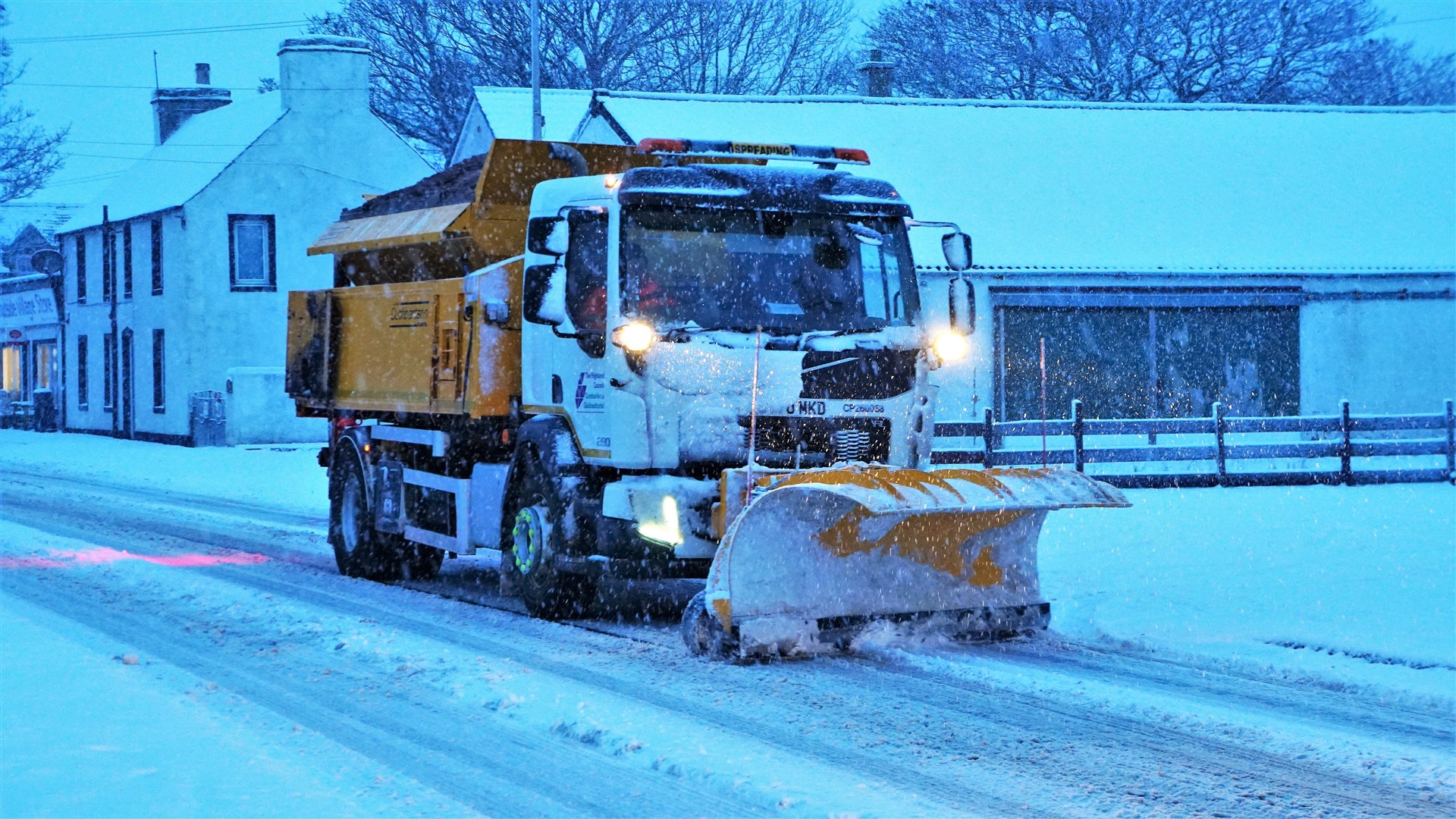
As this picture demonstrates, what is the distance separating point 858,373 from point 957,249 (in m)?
1.22

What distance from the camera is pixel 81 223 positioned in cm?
4281

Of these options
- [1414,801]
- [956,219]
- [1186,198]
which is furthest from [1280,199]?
[1414,801]

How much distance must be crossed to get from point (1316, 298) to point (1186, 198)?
10.5ft

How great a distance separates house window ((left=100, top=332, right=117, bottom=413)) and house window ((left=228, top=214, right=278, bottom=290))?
5.97 meters

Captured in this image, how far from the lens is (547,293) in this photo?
1039 cm

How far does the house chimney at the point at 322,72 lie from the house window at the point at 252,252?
8.93ft

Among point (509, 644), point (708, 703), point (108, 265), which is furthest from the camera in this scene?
point (108, 265)

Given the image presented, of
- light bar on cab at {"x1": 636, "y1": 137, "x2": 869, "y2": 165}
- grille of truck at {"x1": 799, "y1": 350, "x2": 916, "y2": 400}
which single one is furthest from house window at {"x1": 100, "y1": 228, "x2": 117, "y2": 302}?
grille of truck at {"x1": 799, "y1": 350, "x2": 916, "y2": 400}

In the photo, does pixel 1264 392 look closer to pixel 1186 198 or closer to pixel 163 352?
pixel 1186 198

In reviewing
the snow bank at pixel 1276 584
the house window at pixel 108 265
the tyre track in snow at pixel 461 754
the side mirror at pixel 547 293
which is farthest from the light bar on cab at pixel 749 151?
the house window at pixel 108 265

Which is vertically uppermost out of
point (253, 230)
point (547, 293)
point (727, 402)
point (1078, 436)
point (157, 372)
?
point (253, 230)

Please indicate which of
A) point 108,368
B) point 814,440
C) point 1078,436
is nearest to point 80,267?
point 108,368

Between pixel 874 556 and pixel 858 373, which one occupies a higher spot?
pixel 858 373

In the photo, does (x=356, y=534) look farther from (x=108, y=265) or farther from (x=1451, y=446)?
(x=108, y=265)
